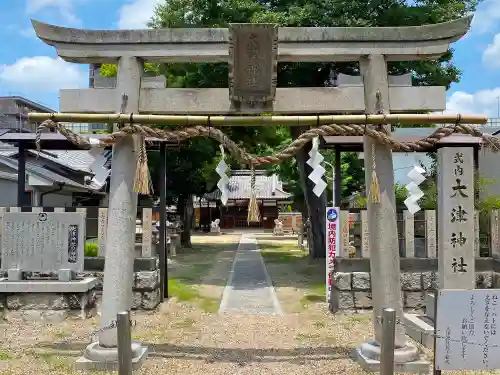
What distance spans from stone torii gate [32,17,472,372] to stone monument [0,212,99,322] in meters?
2.93

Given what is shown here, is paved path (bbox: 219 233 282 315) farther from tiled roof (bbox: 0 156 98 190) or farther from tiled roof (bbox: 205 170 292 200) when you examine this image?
tiled roof (bbox: 205 170 292 200)

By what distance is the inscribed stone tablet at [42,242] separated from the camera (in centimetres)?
893

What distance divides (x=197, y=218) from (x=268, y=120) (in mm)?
42285

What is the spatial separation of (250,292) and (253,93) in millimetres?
7179

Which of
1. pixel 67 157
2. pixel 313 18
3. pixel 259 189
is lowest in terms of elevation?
pixel 259 189

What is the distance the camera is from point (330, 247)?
10.0 m

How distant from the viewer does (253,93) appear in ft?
20.3

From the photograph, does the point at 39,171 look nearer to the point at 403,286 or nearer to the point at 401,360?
the point at 403,286

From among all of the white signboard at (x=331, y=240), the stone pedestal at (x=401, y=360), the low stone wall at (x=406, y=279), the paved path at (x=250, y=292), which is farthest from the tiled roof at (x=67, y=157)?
the stone pedestal at (x=401, y=360)

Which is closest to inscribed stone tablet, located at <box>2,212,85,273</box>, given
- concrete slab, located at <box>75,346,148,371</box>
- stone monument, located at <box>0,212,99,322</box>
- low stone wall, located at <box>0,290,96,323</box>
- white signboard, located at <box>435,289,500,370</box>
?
stone monument, located at <box>0,212,99,322</box>

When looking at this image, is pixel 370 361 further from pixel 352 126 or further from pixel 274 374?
pixel 352 126

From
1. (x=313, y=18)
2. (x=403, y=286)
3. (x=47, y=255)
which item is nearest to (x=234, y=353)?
(x=47, y=255)

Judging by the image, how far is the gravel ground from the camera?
623 cm

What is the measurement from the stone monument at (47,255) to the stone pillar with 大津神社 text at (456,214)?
19.9ft
